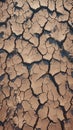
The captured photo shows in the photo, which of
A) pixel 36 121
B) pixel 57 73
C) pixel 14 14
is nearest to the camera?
pixel 36 121

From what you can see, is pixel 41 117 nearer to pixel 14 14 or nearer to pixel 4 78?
pixel 4 78

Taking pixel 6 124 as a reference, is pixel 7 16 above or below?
above

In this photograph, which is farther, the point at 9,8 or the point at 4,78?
the point at 9,8

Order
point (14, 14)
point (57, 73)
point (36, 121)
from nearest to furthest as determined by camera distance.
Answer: point (36, 121)
point (57, 73)
point (14, 14)

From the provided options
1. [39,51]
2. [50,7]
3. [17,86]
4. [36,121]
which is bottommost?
[36,121]

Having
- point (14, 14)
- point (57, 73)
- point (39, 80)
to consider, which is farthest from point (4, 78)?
point (14, 14)

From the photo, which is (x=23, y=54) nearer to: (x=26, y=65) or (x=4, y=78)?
(x=26, y=65)
